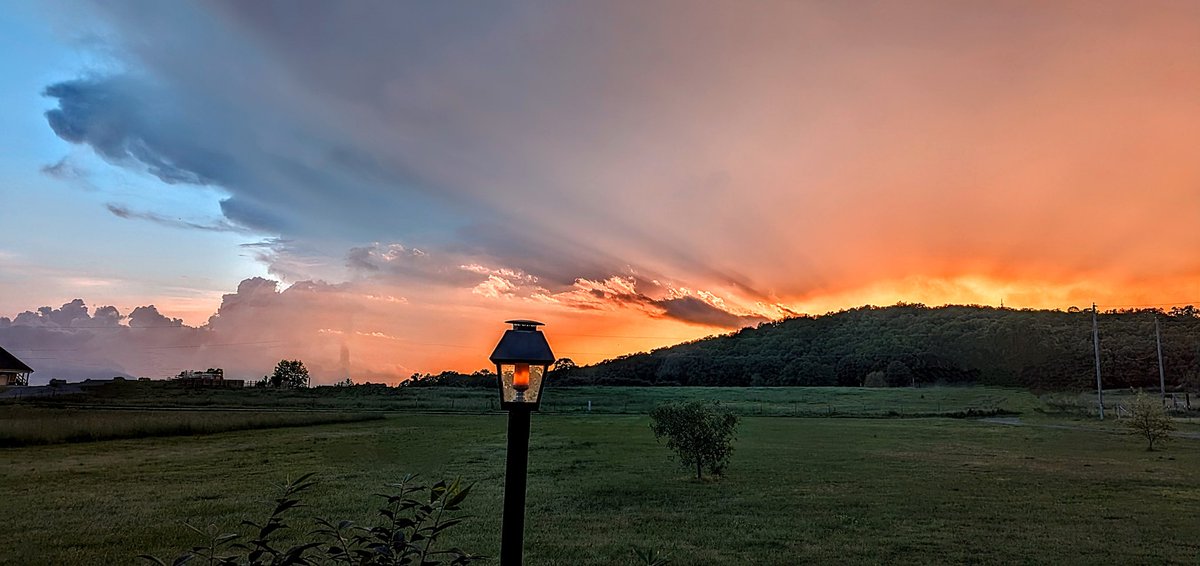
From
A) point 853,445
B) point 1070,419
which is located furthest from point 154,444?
point 1070,419

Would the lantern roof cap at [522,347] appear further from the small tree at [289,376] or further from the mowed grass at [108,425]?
the small tree at [289,376]

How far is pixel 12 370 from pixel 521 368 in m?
92.4

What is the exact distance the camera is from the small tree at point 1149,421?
29.8 metres

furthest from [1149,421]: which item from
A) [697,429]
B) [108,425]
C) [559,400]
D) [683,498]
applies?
[559,400]

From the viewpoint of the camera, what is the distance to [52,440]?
30500 millimetres

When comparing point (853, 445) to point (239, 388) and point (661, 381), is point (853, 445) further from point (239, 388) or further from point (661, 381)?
point (661, 381)

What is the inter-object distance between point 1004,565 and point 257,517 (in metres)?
14.3

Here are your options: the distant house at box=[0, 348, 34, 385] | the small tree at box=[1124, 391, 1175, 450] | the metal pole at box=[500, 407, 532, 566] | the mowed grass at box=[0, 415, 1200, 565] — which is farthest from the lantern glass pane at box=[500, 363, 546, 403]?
the distant house at box=[0, 348, 34, 385]

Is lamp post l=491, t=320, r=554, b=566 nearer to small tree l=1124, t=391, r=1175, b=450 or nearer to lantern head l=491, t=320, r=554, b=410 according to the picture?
lantern head l=491, t=320, r=554, b=410

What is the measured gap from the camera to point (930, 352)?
120 meters

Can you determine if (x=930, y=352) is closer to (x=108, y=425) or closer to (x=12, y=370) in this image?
(x=108, y=425)

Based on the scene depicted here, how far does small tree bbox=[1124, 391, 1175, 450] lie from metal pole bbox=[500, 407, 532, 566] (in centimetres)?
3596

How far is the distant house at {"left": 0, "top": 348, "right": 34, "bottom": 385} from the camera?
228 feet

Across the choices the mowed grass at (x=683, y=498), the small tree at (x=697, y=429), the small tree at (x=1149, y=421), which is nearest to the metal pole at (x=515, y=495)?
the mowed grass at (x=683, y=498)
